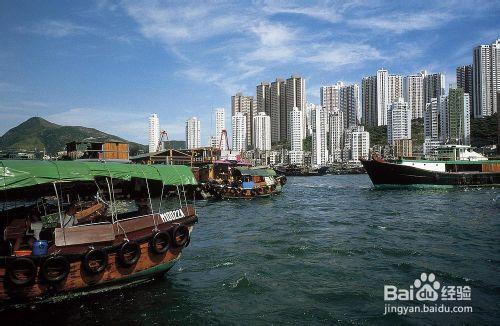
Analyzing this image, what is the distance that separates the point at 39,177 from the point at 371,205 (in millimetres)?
23522

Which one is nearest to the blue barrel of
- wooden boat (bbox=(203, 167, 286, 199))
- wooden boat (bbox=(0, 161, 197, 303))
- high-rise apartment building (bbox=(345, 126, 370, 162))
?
wooden boat (bbox=(0, 161, 197, 303))

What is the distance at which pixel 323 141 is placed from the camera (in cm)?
12700

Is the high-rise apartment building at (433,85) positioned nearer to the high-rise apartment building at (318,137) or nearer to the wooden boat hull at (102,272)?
the high-rise apartment building at (318,137)

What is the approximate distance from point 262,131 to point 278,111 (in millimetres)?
12346

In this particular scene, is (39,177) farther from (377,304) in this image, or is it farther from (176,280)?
(377,304)

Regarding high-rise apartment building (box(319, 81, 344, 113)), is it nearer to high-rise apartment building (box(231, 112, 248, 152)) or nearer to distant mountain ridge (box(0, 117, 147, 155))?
high-rise apartment building (box(231, 112, 248, 152))

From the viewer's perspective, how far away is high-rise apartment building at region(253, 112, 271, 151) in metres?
132

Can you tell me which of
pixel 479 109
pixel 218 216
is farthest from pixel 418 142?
pixel 218 216

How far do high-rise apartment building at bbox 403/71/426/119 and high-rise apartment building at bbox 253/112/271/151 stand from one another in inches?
2089

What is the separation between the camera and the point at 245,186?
104 ft

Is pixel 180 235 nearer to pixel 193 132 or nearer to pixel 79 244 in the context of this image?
pixel 79 244

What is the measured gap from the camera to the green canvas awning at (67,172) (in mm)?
7480

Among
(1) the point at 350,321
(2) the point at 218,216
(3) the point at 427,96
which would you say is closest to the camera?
(1) the point at 350,321

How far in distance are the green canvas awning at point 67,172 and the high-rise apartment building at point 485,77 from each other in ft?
406
